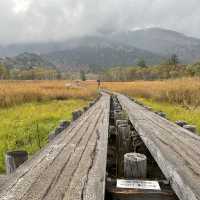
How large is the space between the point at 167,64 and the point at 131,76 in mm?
21550

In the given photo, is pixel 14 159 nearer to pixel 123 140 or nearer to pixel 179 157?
pixel 179 157

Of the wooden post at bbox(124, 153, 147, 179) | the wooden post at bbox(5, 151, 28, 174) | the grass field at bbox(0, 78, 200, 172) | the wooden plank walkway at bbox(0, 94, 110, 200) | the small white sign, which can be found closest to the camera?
the wooden plank walkway at bbox(0, 94, 110, 200)

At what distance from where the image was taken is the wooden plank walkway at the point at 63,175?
5.67 ft

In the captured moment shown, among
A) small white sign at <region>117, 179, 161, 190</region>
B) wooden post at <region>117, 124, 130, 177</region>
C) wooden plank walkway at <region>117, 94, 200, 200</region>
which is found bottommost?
wooden post at <region>117, 124, 130, 177</region>

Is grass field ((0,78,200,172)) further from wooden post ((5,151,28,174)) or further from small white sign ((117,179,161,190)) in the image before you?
small white sign ((117,179,161,190))

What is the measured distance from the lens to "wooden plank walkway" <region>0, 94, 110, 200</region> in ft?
5.67

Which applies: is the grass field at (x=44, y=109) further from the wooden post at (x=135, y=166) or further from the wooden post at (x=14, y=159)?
the wooden post at (x=135, y=166)

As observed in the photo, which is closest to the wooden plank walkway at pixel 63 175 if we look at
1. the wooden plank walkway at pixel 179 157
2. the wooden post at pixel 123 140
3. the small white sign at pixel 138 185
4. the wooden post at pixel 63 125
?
the small white sign at pixel 138 185

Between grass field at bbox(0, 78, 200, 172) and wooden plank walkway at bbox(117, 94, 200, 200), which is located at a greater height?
wooden plank walkway at bbox(117, 94, 200, 200)

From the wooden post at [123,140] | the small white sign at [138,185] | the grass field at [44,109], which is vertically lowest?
the grass field at [44,109]

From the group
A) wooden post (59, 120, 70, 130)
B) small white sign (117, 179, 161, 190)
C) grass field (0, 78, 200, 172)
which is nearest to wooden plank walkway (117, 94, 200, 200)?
small white sign (117, 179, 161, 190)

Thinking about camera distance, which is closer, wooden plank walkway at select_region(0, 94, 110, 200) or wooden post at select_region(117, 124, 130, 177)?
wooden plank walkway at select_region(0, 94, 110, 200)

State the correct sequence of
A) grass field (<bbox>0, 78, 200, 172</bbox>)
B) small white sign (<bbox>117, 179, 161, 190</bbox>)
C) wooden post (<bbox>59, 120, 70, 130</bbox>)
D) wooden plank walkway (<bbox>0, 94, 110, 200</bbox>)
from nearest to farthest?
wooden plank walkway (<bbox>0, 94, 110, 200</bbox>) → small white sign (<bbox>117, 179, 161, 190</bbox>) → wooden post (<bbox>59, 120, 70, 130</bbox>) → grass field (<bbox>0, 78, 200, 172</bbox>)

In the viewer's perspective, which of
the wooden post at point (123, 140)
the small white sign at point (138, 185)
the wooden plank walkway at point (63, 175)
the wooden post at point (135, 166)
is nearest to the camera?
the wooden plank walkway at point (63, 175)
